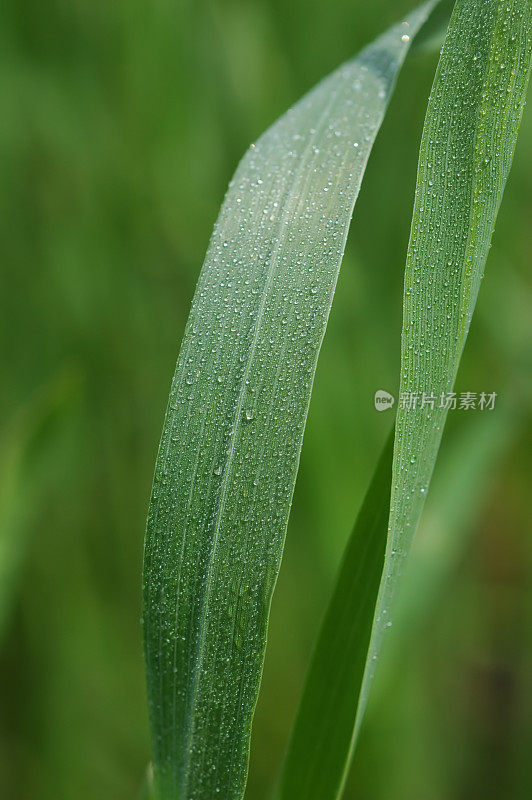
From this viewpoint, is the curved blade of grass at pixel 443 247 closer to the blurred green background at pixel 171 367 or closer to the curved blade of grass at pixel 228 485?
the curved blade of grass at pixel 228 485

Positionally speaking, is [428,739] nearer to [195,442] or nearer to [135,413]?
[135,413]

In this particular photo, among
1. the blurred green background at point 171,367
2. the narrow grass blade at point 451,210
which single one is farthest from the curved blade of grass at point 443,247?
the blurred green background at point 171,367

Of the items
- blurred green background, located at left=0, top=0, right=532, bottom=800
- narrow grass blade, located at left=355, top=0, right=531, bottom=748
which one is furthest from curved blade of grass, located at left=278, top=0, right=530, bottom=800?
blurred green background, located at left=0, top=0, right=532, bottom=800

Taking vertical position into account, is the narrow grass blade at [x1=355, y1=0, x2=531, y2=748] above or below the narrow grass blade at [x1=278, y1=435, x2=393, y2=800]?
above

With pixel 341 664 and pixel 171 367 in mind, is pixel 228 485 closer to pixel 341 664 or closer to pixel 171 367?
pixel 341 664

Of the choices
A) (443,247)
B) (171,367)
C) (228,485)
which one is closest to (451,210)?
(443,247)

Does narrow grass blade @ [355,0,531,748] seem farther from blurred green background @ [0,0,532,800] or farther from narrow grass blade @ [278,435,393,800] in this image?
blurred green background @ [0,0,532,800]
